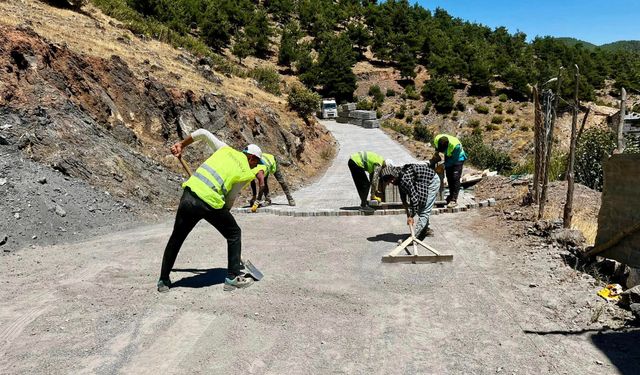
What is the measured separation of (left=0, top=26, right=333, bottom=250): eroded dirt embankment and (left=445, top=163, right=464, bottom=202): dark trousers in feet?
22.0

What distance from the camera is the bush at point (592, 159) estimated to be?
14664 mm

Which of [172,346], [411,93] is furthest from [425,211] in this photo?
[411,93]

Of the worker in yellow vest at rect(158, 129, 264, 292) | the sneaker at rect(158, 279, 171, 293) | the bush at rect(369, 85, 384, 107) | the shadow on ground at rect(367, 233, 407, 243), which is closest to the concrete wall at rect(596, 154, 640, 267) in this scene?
the worker in yellow vest at rect(158, 129, 264, 292)

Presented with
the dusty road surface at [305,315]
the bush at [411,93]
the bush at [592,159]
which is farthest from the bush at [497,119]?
the dusty road surface at [305,315]

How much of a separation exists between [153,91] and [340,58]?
47831 millimetres

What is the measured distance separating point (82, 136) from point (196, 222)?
25.7 feet

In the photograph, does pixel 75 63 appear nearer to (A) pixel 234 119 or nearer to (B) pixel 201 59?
(A) pixel 234 119

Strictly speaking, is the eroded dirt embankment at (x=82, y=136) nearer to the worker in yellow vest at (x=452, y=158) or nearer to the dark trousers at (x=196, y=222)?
the dark trousers at (x=196, y=222)

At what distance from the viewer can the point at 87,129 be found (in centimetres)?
1234

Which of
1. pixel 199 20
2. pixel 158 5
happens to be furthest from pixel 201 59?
pixel 199 20

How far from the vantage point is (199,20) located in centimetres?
5288

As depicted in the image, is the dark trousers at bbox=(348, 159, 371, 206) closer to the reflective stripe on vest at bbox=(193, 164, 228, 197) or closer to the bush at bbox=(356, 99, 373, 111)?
the reflective stripe on vest at bbox=(193, 164, 228, 197)

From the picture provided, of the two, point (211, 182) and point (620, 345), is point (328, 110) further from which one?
point (620, 345)

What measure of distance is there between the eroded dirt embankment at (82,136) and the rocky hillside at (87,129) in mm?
28
